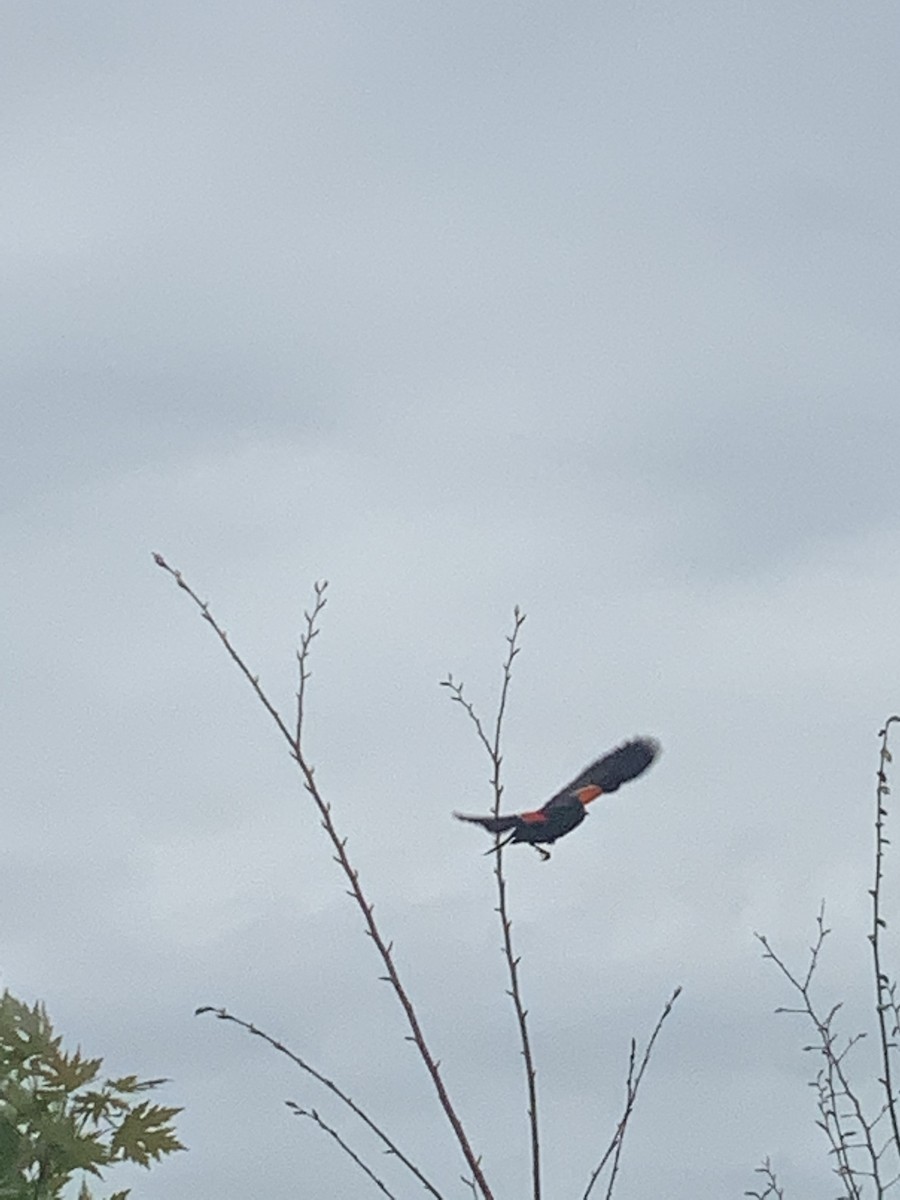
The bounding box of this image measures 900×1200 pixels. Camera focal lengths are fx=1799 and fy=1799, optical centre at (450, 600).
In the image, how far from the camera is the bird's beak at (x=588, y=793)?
4.01 m

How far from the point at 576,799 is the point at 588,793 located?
0.17ft

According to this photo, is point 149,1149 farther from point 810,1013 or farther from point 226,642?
point 810,1013

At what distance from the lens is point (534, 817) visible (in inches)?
156

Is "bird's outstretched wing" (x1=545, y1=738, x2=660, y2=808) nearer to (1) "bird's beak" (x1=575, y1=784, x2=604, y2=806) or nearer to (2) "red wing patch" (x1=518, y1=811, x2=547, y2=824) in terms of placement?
(1) "bird's beak" (x1=575, y1=784, x2=604, y2=806)

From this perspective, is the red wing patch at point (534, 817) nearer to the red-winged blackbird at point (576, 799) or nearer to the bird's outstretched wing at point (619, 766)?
the red-winged blackbird at point (576, 799)

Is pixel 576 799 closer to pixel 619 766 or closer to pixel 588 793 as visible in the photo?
pixel 588 793

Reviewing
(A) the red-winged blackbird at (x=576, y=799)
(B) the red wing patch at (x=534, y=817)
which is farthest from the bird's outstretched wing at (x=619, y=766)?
(B) the red wing patch at (x=534, y=817)

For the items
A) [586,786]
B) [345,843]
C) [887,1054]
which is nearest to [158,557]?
[345,843]

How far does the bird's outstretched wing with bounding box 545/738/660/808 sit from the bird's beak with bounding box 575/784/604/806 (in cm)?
3

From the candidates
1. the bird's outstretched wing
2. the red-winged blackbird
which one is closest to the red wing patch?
the red-winged blackbird

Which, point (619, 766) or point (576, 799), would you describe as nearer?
point (576, 799)

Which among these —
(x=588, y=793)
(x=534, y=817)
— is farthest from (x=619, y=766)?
(x=534, y=817)

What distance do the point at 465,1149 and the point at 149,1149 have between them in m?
1.15

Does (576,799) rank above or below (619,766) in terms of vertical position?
below
